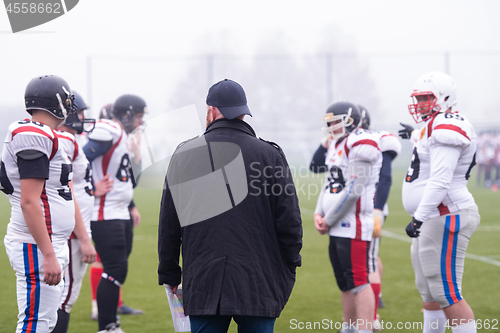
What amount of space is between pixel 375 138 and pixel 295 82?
70.8 feet

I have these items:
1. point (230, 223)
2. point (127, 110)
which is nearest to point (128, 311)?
point (127, 110)

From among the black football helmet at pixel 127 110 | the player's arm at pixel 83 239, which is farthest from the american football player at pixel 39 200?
the black football helmet at pixel 127 110

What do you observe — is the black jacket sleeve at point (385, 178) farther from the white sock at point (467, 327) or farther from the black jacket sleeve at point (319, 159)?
the white sock at point (467, 327)

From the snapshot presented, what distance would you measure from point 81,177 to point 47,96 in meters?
1.02

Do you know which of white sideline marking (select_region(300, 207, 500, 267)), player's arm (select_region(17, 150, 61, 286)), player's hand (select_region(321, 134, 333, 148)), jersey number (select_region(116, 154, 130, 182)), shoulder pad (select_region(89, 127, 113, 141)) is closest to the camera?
player's arm (select_region(17, 150, 61, 286))

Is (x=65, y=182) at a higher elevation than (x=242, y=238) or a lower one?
higher

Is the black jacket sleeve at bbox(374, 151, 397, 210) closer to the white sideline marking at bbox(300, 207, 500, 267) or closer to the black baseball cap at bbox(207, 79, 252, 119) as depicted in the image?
the black baseball cap at bbox(207, 79, 252, 119)

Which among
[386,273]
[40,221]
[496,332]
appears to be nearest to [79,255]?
[40,221]

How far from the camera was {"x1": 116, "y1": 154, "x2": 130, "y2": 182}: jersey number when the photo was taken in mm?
4535

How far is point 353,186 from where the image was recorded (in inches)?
158

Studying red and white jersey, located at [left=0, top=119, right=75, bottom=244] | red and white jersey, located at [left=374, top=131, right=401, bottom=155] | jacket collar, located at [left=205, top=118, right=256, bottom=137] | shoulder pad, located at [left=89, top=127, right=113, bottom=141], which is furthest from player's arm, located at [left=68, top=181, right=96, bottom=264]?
red and white jersey, located at [left=374, top=131, right=401, bottom=155]

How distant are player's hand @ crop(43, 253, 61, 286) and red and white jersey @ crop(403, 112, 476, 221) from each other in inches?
89.9

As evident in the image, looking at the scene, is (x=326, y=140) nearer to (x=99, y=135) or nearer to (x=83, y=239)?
(x=99, y=135)

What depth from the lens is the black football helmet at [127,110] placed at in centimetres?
478
